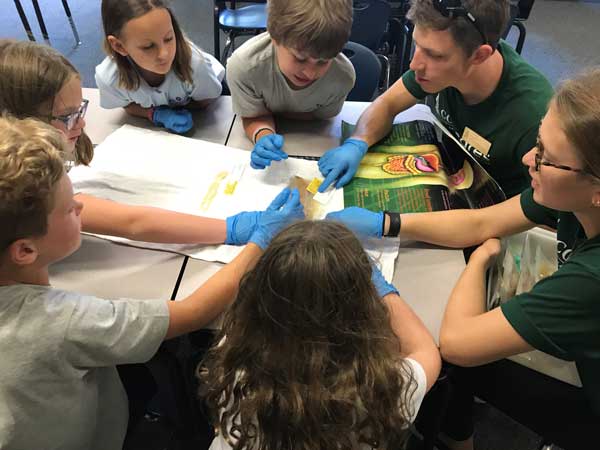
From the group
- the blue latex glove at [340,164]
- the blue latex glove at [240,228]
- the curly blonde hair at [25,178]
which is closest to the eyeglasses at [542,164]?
the blue latex glove at [340,164]

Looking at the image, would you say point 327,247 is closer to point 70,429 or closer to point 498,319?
point 498,319

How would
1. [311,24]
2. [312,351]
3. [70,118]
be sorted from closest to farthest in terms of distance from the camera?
[312,351] → [70,118] → [311,24]

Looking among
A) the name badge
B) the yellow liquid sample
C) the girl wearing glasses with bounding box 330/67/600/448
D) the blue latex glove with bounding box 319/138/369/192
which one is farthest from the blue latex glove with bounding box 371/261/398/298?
the name badge

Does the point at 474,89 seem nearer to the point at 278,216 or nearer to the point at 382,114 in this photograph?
the point at 382,114

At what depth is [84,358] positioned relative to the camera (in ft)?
2.44

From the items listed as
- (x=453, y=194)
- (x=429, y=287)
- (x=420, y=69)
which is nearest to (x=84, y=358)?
(x=429, y=287)

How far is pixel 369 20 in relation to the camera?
212 centimetres

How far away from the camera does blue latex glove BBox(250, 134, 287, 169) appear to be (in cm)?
A: 119

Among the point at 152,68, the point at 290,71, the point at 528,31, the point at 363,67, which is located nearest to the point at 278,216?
the point at 290,71

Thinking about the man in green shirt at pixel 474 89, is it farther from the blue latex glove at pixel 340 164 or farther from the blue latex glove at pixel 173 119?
the blue latex glove at pixel 173 119

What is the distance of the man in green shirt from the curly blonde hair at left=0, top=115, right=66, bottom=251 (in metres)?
0.61

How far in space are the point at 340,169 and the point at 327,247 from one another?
0.60 meters

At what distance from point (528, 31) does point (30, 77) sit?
12.6 feet

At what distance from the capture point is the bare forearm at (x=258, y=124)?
1.32m
